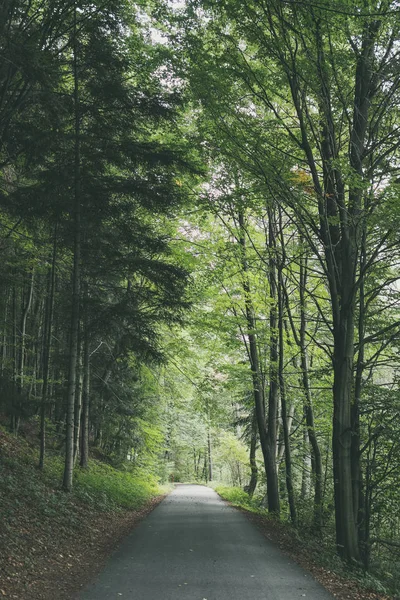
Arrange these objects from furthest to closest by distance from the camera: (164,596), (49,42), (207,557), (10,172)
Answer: (10,172), (49,42), (207,557), (164,596)

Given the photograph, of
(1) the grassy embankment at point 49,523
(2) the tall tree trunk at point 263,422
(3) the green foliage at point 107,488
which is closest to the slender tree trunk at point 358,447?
(1) the grassy embankment at point 49,523

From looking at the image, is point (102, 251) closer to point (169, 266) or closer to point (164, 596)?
point (169, 266)

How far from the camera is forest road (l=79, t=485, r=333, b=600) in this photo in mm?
5469

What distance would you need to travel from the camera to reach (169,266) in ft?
34.9

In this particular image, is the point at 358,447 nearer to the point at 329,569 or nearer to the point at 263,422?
the point at 329,569

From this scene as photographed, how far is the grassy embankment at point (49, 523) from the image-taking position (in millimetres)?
5488

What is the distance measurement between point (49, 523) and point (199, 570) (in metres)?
2.80

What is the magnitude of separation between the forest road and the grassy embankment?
422 mm

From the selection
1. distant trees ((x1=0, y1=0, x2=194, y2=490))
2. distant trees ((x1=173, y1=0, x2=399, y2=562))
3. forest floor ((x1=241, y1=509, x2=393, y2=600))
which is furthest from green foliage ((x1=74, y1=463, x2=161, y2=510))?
distant trees ((x1=173, y1=0, x2=399, y2=562))

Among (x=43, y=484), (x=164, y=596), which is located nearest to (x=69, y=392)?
(x=43, y=484)

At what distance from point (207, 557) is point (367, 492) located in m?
3.28

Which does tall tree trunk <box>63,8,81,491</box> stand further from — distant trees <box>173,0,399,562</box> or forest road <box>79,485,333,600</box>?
distant trees <box>173,0,399,562</box>

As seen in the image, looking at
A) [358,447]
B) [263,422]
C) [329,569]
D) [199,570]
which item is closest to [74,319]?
[199,570]

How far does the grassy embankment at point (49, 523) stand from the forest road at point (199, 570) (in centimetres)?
42
